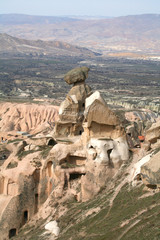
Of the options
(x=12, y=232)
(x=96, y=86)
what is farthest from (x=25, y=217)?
(x=96, y=86)

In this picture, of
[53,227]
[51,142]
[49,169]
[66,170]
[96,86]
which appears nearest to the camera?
[53,227]

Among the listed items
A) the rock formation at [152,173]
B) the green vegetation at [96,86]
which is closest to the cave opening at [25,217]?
the rock formation at [152,173]

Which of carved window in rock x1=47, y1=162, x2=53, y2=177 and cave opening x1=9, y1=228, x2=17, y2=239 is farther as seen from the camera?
carved window in rock x1=47, y1=162, x2=53, y2=177

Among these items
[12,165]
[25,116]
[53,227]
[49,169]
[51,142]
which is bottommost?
[25,116]

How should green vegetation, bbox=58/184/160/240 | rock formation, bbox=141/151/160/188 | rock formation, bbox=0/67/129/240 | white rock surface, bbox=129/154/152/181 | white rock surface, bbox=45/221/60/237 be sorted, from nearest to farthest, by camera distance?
1. green vegetation, bbox=58/184/160/240
2. rock formation, bbox=141/151/160/188
3. white rock surface, bbox=45/221/60/237
4. white rock surface, bbox=129/154/152/181
5. rock formation, bbox=0/67/129/240

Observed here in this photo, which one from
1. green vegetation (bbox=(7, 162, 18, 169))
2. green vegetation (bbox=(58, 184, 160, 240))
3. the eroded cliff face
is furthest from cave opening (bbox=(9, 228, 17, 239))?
green vegetation (bbox=(7, 162, 18, 169))

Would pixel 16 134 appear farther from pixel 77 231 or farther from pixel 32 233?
pixel 77 231

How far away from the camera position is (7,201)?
28.0 m

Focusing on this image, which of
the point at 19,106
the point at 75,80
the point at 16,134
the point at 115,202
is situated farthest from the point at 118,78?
the point at 115,202

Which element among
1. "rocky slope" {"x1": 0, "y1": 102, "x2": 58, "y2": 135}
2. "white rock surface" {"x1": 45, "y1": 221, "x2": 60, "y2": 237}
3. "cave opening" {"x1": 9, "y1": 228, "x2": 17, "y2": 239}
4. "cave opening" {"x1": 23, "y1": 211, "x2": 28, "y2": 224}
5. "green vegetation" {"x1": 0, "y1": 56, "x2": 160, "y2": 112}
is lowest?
"green vegetation" {"x1": 0, "y1": 56, "x2": 160, "y2": 112}

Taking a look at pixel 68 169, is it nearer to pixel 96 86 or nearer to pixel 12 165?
pixel 12 165

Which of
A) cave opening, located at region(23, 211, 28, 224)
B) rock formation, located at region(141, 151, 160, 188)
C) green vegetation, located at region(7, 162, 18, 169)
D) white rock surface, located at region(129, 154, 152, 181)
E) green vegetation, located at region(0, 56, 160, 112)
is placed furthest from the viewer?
green vegetation, located at region(0, 56, 160, 112)

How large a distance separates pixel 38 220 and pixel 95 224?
648 centimetres

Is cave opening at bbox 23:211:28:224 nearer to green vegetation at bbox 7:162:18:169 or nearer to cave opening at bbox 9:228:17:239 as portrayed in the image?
cave opening at bbox 9:228:17:239
